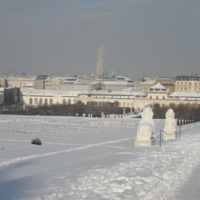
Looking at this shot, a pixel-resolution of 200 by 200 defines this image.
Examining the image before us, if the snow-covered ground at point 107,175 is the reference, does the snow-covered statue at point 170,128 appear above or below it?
above

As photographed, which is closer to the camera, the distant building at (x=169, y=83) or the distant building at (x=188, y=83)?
the distant building at (x=188, y=83)

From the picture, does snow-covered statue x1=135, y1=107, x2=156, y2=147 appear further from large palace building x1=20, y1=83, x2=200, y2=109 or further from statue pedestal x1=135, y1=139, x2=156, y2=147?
large palace building x1=20, y1=83, x2=200, y2=109

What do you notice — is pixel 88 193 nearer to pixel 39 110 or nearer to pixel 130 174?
pixel 130 174

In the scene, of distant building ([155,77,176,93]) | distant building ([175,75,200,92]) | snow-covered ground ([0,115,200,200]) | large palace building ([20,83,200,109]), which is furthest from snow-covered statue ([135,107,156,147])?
distant building ([155,77,176,93])

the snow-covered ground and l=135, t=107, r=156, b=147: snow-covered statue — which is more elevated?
l=135, t=107, r=156, b=147: snow-covered statue

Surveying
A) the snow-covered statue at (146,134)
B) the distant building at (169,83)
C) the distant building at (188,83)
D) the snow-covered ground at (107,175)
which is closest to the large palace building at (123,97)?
the distant building at (188,83)

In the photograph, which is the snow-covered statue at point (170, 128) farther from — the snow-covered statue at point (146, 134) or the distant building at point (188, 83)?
the distant building at point (188, 83)

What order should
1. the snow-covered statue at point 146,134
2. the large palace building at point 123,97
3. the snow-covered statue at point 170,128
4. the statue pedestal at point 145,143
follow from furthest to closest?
the large palace building at point 123,97
the snow-covered statue at point 170,128
the statue pedestal at point 145,143
the snow-covered statue at point 146,134

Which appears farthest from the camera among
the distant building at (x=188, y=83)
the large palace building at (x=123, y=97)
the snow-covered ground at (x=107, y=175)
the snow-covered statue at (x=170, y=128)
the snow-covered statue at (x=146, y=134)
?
the distant building at (x=188, y=83)

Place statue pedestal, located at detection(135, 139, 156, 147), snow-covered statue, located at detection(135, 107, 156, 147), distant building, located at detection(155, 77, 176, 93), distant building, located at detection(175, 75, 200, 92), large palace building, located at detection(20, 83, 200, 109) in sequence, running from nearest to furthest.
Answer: snow-covered statue, located at detection(135, 107, 156, 147)
statue pedestal, located at detection(135, 139, 156, 147)
large palace building, located at detection(20, 83, 200, 109)
distant building, located at detection(175, 75, 200, 92)
distant building, located at detection(155, 77, 176, 93)

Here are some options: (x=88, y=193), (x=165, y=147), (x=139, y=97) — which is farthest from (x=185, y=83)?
(x=88, y=193)

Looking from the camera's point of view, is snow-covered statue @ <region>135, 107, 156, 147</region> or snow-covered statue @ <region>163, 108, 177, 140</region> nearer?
snow-covered statue @ <region>135, 107, 156, 147</region>

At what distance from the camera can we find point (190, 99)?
104m

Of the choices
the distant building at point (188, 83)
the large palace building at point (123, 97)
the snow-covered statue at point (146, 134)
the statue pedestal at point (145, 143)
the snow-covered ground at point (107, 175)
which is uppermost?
the distant building at point (188, 83)
